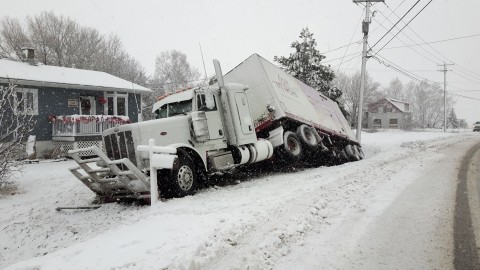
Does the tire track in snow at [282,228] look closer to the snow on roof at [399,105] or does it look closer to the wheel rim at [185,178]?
the wheel rim at [185,178]

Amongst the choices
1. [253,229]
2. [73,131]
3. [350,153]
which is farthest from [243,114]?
[73,131]

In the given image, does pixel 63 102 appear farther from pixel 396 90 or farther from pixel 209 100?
pixel 396 90

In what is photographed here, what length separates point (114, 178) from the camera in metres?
8.02

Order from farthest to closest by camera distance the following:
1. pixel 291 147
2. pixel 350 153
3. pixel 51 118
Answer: pixel 51 118 → pixel 350 153 → pixel 291 147

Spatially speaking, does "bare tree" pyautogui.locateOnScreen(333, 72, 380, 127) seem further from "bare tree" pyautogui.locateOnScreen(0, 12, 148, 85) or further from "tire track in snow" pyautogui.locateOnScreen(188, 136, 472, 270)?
"tire track in snow" pyautogui.locateOnScreen(188, 136, 472, 270)

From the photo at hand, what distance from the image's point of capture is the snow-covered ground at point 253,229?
13.6 ft

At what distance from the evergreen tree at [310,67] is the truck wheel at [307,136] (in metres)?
12.7

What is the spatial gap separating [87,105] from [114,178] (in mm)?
15743

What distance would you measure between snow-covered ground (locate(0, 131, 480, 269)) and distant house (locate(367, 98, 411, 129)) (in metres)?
67.0

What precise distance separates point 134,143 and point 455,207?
6076mm

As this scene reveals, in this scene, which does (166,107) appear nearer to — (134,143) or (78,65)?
(134,143)

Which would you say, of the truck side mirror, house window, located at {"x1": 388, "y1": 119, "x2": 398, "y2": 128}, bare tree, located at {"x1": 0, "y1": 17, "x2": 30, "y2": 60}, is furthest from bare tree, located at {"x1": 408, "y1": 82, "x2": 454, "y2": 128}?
the truck side mirror

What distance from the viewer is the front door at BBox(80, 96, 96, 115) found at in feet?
72.0

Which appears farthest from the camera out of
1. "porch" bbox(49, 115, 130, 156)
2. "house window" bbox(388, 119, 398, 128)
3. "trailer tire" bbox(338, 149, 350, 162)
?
"house window" bbox(388, 119, 398, 128)
